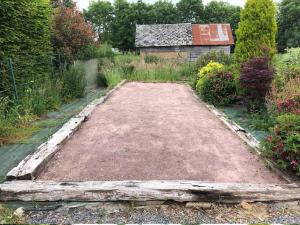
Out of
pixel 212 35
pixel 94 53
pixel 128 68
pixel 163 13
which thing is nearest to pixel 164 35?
pixel 212 35

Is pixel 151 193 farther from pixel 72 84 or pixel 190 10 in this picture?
pixel 190 10

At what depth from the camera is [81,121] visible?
6.63m

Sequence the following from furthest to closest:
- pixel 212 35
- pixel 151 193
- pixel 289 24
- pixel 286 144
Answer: pixel 289 24, pixel 212 35, pixel 286 144, pixel 151 193

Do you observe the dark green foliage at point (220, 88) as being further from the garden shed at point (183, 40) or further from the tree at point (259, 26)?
the garden shed at point (183, 40)

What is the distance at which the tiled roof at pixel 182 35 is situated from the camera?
30.7 meters

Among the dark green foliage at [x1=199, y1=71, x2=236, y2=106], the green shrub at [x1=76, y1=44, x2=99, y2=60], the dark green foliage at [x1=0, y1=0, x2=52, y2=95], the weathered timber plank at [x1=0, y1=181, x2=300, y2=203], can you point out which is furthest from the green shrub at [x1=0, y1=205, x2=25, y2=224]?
the green shrub at [x1=76, y1=44, x2=99, y2=60]

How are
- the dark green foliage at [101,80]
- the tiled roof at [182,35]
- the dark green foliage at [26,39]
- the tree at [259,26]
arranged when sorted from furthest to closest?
the tiled roof at [182,35] < the dark green foliage at [101,80] < the tree at [259,26] < the dark green foliage at [26,39]

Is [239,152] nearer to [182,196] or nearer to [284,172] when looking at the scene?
[284,172]

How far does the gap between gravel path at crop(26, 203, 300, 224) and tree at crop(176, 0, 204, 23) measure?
42.2 m

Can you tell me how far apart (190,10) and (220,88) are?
37538mm

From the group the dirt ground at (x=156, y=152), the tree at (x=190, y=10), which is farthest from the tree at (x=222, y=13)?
the dirt ground at (x=156, y=152)

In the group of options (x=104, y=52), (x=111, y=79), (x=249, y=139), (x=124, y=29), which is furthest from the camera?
(x=124, y=29)

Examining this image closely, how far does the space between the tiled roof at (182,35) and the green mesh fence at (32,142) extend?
2324 cm

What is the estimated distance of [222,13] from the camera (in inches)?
1678
